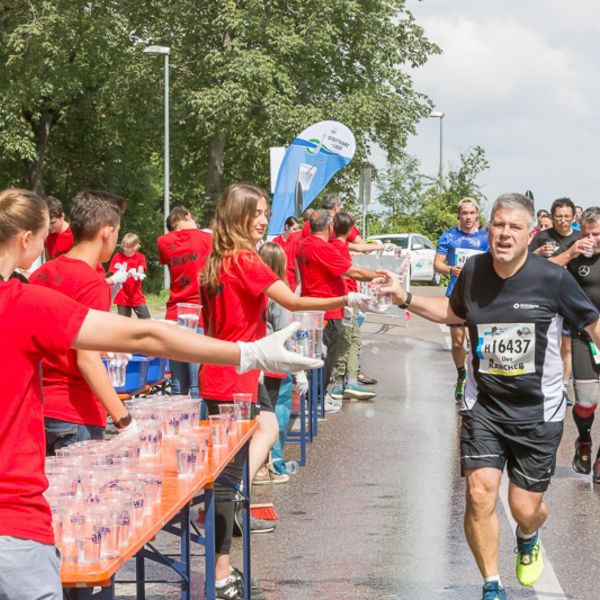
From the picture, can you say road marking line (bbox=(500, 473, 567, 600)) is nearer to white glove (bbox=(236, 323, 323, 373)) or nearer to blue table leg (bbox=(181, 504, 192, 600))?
blue table leg (bbox=(181, 504, 192, 600))

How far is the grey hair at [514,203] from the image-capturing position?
5.91 metres

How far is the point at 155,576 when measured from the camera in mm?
6613

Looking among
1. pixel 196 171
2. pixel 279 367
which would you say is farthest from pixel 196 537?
pixel 196 171

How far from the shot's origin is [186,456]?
4.64 m

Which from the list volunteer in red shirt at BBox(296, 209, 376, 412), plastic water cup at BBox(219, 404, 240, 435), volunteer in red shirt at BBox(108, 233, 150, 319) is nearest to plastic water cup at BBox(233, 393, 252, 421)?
plastic water cup at BBox(219, 404, 240, 435)

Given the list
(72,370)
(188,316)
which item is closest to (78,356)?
(72,370)

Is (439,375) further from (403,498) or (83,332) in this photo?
(83,332)

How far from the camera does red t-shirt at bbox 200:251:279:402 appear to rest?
6105 millimetres

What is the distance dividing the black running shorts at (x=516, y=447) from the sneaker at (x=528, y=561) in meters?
0.28

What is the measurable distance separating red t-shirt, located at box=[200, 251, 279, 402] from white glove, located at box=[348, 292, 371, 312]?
2.16 feet

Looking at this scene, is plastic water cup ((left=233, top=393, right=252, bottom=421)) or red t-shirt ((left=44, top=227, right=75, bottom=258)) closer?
plastic water cup ((left=233, top=393, right=252, bottom=421))

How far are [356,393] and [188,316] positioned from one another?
609 cm

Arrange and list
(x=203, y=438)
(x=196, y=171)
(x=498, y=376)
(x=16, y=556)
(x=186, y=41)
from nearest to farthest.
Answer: (x=16, y=556), (x=203, y=438), (x=498, y=376), (x=186, y=41), (x=196, y=171)

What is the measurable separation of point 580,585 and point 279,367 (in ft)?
11.7
